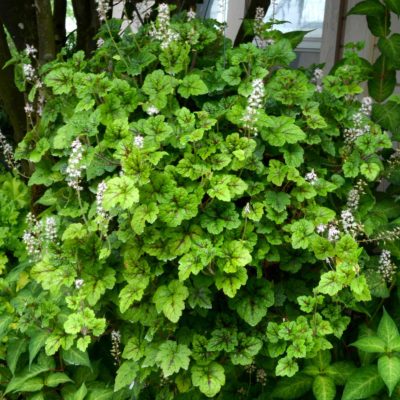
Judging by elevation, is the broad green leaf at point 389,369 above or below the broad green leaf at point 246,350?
below

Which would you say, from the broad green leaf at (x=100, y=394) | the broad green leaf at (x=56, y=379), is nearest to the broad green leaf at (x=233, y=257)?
the broad green leaf at (x=100, y=394)

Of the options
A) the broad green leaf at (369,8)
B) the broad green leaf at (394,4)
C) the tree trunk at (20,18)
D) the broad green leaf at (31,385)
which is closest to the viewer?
the broad green leaf at (31,385)

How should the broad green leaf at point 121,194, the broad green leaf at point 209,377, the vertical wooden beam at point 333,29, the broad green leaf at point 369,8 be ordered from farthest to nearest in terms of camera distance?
the vertical wooden beam at point 333,29
the broad green leaf at point 369,8
the broad green leaf at point 209,377
the broad green leaf at point 121,194

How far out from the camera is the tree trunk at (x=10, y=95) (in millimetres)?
2916

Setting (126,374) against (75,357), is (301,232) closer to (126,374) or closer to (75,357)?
(126,374)

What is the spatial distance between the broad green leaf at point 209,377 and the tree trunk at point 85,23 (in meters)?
Result: 1.79

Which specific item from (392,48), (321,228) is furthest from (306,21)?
(321,228)

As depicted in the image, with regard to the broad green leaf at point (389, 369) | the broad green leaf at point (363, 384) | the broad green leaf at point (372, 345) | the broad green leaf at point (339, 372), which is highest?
the broad green leaf at point (372, 345)

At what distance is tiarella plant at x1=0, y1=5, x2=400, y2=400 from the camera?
6.19 feet

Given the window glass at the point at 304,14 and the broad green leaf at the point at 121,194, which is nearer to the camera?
the broad green leaf at the point at 121,194

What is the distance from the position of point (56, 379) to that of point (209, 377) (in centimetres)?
66

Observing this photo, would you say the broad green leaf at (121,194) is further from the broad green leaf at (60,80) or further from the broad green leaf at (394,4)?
the broad green leaf at (394,4)

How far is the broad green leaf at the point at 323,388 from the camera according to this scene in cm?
205

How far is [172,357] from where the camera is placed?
195 centimetres
